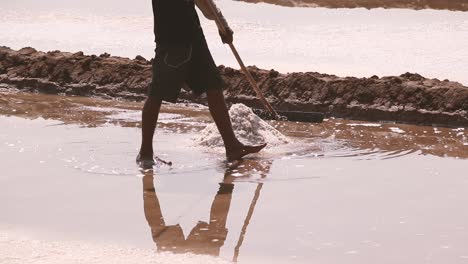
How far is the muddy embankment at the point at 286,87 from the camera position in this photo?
7.94 m

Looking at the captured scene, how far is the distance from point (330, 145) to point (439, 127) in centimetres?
150

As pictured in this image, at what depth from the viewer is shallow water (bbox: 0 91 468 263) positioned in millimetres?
4071

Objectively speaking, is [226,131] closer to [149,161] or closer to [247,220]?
[149,161]

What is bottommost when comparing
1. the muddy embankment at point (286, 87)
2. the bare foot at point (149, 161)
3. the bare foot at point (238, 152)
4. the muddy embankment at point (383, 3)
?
the bare foot at point (149, 161)

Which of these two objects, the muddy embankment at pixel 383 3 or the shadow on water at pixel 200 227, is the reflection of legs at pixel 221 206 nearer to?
the shadow on water at pixel 200 227

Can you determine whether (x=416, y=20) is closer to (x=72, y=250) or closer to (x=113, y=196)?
(x=113, y=196)

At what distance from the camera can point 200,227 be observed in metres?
4.40

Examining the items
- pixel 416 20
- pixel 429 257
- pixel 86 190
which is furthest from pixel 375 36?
pixel 429 257

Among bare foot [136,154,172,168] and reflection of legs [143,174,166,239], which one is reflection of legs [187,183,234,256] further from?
bare foot [136,154,172,168]

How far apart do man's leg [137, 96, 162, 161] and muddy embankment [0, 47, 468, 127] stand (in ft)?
8.96

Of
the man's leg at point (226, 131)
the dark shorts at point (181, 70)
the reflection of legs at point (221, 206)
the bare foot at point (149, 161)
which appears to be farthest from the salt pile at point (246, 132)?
the reflection of legs at point (221, 206)

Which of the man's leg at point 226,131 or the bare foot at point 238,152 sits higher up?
the man's leg at point 226,131

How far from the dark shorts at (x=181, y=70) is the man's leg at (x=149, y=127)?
0.18 ft

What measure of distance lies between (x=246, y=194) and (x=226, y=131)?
36.7 inches
